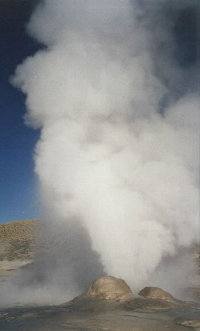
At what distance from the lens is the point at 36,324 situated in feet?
32.5

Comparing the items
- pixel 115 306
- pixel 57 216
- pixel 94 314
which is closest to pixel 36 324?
pixel 94 314

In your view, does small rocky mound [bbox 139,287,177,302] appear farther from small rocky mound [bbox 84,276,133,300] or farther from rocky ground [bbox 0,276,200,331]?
small rocky mound [bbox 84,276,133,300]

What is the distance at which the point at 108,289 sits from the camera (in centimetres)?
1360

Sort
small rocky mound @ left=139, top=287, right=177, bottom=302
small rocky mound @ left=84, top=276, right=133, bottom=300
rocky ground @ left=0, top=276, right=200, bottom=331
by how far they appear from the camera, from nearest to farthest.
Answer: rocky ground @ left=0, top=276, right=200, bottom=331 < small rocky mound @ left=139, top=287, right=177, bottom=302 < small rocky mound @ left=84, top=276, right=133, bottom=300

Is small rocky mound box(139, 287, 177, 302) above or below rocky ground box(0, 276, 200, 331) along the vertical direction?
above

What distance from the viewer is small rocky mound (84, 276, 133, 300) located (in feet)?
43.9

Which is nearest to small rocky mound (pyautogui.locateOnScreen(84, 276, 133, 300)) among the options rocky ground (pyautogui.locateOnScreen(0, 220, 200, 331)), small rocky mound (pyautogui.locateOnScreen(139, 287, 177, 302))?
rocky ground (pyautogui.locateOnScreen(0, 220, 200, 331))

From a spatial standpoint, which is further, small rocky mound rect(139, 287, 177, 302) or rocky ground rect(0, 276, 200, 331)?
small rocky mound rect(139, 287, 177, 302)

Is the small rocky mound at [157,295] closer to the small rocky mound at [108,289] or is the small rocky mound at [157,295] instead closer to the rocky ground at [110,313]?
the rocky ground at [110,313]

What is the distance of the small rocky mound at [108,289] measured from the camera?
1339 cm

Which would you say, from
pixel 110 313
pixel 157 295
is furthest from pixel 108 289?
pixel 110 313

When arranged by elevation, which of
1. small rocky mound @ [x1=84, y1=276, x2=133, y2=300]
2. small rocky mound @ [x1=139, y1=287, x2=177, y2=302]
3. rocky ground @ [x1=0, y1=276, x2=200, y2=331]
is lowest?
rocky ground @ [x1=0, y1=276, x2=200, y2=331]

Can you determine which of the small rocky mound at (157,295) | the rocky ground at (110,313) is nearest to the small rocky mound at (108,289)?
the rocky ground at (110,313)

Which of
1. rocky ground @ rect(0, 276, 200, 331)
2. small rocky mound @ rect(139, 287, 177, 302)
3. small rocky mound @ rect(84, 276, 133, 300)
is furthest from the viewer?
small rocky mound @ rect(84, 276, 133, 300)
